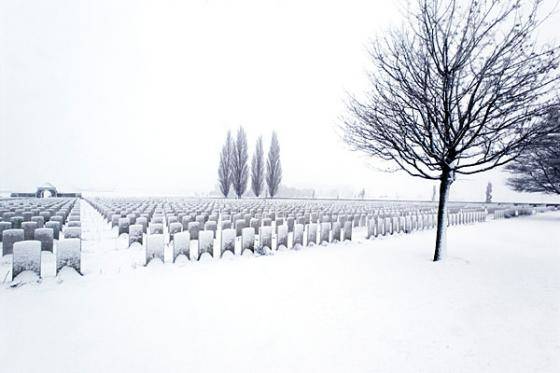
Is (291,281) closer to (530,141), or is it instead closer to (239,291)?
(239,291)

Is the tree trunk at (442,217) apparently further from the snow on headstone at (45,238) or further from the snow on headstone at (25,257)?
the snow on headstone at (45,238)

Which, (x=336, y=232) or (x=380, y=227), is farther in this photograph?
(x=380, y=227)

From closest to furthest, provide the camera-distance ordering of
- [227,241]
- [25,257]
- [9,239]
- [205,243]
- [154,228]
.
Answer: [25,257], [9,239], [205,243], [227,241], [154,228]

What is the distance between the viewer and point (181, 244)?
600cm

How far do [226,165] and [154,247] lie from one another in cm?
3502

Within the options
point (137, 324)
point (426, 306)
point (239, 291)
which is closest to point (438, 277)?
point (426, 306)

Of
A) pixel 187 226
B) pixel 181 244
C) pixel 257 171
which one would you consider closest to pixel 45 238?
pixel 181 244

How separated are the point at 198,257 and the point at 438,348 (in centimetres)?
479

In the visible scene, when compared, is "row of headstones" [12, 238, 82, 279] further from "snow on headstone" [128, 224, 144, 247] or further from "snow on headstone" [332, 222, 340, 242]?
"snow on headstone" [332, 222, 340, 242]

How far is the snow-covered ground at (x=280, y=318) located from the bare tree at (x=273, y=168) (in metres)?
34.2

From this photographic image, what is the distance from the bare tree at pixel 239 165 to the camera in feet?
127

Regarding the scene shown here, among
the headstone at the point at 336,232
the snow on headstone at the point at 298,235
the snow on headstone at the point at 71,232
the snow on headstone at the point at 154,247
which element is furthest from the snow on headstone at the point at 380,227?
the snow on headstone at the point at 71,232

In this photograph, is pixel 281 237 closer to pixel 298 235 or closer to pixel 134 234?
pixel 298 235

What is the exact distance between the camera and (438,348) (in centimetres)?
278
